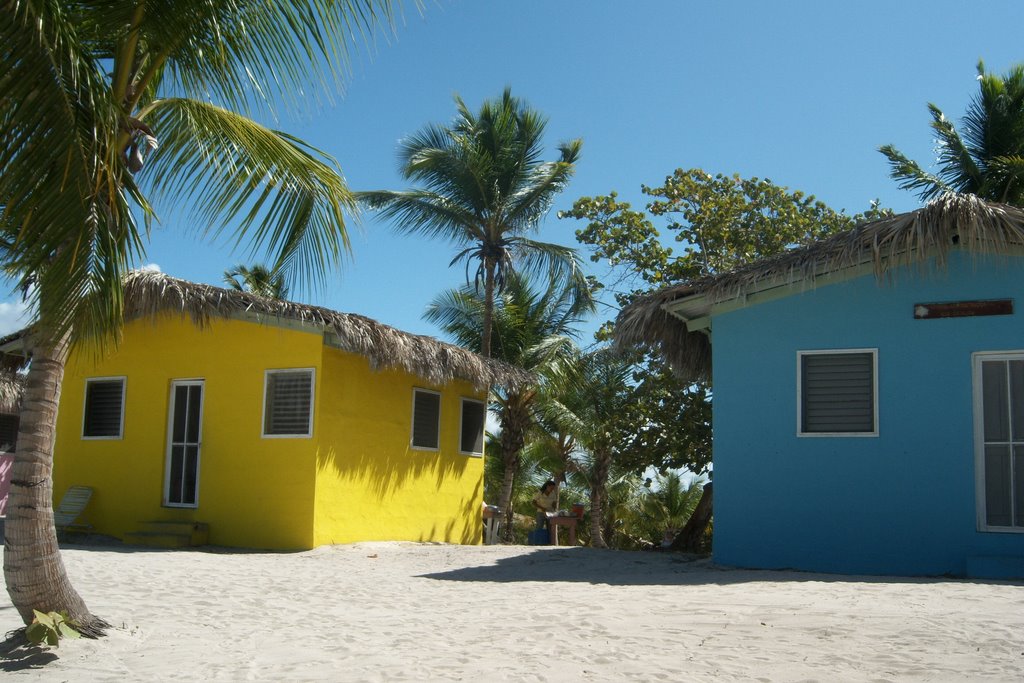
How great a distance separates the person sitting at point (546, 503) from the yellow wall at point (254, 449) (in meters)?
2.54

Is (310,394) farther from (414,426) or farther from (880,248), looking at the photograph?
(880,248)

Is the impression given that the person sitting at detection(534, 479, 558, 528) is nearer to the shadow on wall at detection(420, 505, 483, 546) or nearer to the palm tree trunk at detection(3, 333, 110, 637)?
the shadow on wall at detection(420, 505, 483, 546)

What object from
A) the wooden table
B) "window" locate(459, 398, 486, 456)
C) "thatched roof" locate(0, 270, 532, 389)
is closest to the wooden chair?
"thatched roof" locate(0, 270, 532, 389)

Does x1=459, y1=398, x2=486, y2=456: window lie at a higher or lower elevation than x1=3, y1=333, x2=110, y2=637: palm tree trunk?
higher

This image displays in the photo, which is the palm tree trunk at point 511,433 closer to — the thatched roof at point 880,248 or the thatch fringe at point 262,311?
the thatch fringe at point 262,311

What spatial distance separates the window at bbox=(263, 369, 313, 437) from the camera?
491 inches

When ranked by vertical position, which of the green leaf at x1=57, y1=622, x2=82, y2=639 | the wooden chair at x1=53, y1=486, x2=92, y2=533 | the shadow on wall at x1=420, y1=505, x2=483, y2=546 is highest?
the wooden chair at x1=53, y1=486, x2=92, y2=533

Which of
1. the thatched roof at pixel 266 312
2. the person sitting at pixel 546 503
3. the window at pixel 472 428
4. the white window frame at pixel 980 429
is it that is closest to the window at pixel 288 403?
the thatched roof at pixel 266 312

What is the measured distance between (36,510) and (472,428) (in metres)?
10.6

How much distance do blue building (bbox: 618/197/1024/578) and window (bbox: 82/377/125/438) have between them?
8064mm

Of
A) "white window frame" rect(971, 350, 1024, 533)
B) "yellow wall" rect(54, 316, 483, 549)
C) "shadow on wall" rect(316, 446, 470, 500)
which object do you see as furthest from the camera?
"shadow on wall" rect(316, 446, 470, 500)

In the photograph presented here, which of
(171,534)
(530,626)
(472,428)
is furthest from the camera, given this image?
(472,428)

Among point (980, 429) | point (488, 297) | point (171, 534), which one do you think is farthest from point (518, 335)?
point (980, 429)

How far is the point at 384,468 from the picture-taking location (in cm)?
1366
